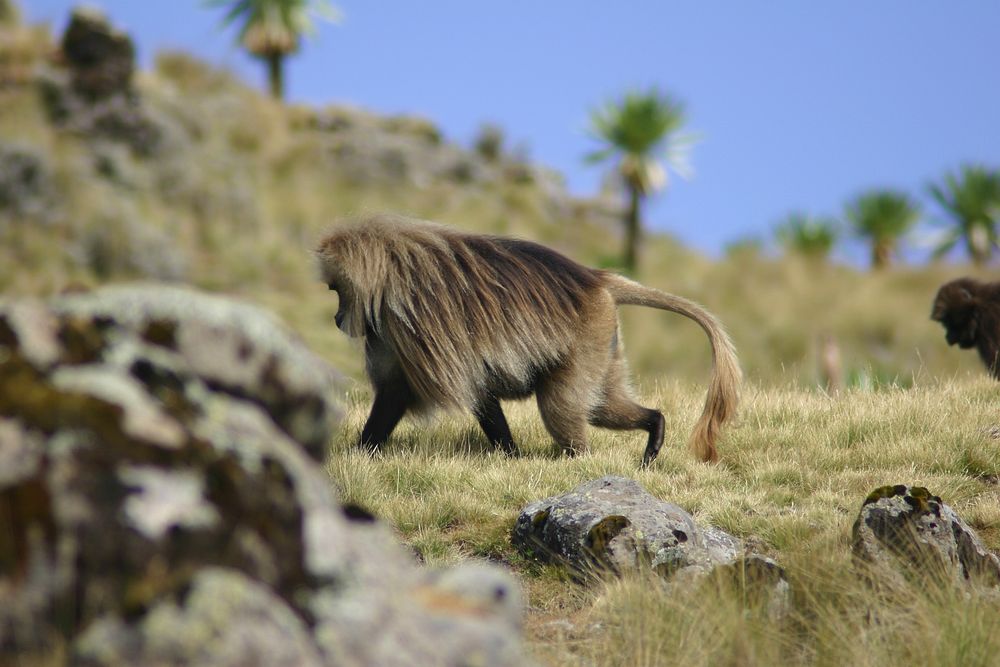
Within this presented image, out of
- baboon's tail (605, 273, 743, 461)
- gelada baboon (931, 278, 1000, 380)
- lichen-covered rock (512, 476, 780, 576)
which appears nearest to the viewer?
lichen-covered rock (512, 476, 780, 576)

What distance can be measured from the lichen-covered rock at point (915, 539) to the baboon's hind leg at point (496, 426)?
8.71 feet

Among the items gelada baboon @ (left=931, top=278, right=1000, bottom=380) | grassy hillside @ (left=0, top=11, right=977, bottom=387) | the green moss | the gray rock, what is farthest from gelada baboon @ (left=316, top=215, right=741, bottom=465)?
the gray rock

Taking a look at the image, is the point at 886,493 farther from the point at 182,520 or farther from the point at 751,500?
the point at 182,520

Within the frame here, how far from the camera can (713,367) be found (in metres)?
7.42

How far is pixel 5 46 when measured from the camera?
31.1m

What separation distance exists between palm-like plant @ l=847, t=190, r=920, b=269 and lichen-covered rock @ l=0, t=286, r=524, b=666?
36.7m

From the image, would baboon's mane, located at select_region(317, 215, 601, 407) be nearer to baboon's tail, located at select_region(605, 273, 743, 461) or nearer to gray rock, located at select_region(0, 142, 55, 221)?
baboon's tail, located at select_region(605, 273, 743, 461)

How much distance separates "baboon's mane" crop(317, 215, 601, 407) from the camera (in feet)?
22.4

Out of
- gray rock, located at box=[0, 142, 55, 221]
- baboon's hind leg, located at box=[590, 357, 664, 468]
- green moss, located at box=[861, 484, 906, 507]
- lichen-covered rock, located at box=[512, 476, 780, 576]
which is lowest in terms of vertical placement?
lichen-covered rock, located at box=[512, 476, 780, 576]

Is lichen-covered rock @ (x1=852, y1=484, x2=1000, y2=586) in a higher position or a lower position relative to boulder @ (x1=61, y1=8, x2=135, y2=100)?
lower

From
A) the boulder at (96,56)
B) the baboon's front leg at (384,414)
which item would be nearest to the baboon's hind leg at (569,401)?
the baboon's front leg at (384,414)

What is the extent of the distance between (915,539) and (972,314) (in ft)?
23.0

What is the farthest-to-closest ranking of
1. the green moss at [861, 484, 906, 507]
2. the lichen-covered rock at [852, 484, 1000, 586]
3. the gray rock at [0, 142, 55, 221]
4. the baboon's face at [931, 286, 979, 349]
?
the gray rock at [0, 142, 55, 221]
the baboon's face at [931, 286, 979, 349]
the green moss at [861, 484, 906, 507]
the lichen-covered rock at [852, 484, 1000, 586]

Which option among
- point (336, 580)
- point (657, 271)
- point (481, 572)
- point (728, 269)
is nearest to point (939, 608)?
point (481, 572)
